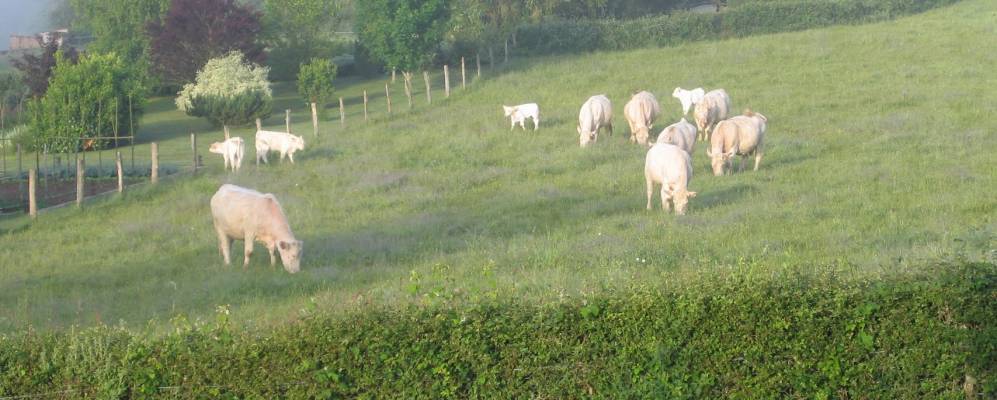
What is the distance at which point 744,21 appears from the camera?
183 ft

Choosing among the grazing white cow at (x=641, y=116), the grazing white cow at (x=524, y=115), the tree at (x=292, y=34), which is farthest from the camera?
the tree at (x=292, y=34)

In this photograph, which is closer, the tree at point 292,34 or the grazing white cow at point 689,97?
the grazing white cow at point 689,97

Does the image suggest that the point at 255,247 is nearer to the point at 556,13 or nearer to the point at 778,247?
the point at 778,247

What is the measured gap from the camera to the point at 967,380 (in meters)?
8.33

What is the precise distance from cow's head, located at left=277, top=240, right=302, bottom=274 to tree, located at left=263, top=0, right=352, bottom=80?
49.1 meters

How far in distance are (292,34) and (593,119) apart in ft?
129

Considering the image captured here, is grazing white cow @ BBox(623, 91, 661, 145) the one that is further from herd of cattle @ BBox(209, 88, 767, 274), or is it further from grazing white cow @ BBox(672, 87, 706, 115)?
grazing white cow @ BBox(672, 87, 706, 115)

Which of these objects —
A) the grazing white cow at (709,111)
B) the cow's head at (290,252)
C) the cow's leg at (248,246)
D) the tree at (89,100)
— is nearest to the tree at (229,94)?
the tree at (89,100)

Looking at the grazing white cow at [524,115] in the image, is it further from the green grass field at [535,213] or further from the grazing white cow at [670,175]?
the grazing white cow at [670,175]

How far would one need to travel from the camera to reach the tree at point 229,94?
4725 centimetres

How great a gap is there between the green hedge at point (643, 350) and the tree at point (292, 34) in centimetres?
5734

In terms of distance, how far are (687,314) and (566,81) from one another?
120 ft

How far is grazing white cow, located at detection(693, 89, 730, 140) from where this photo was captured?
29703 millimetres

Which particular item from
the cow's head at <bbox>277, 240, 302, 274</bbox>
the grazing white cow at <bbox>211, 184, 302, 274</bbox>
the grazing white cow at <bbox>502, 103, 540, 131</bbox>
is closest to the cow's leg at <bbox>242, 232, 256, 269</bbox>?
the grazing white cow at <bbox>211, 184, 302, 274</bbox>
